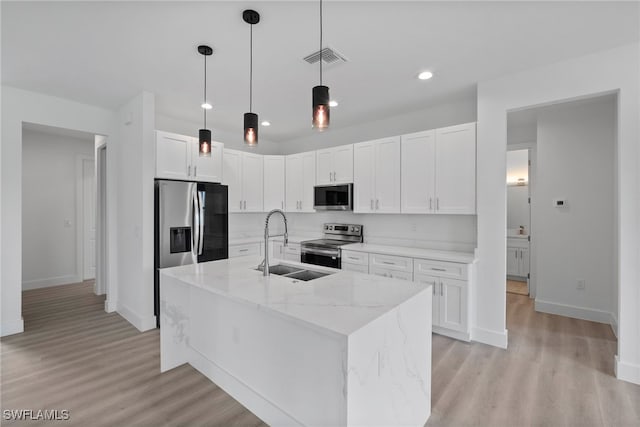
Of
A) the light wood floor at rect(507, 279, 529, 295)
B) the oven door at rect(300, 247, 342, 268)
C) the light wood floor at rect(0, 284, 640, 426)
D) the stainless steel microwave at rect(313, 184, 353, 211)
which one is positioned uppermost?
the stainless steel microwave at rect(313, 184, 353, 211)

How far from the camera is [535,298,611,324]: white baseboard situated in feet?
11.9

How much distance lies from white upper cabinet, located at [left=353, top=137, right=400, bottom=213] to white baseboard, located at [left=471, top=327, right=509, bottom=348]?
62.5 inches

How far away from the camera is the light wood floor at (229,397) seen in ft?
6.57

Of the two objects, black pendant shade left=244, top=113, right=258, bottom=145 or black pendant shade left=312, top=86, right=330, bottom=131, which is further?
black pendant shade left=244, top=113, right=258, bottom=145

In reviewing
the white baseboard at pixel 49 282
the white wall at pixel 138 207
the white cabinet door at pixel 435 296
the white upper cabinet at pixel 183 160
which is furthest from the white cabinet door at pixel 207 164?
the white baseboard at pixel 49 282

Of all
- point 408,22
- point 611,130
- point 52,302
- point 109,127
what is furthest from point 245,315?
point 611,130

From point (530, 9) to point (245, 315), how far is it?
2.79m

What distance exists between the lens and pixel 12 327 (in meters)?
3.27

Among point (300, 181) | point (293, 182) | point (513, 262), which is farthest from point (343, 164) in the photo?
point (513, 262)

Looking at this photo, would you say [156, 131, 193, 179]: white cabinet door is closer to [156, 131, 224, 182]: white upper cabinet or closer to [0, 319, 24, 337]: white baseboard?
[156, 131, 224, 182]: white upper cabinet

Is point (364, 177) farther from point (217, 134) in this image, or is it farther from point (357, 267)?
point (217, 134)

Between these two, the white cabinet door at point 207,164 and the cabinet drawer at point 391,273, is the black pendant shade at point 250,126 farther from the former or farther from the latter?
the cabinet drawer at point 391,273

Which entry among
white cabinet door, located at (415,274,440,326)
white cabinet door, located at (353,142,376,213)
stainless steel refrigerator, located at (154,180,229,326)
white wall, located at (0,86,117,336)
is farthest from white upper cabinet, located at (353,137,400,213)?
white wall, located at (0,86,117,336)

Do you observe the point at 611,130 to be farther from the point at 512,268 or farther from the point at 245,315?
the point at 245,315
